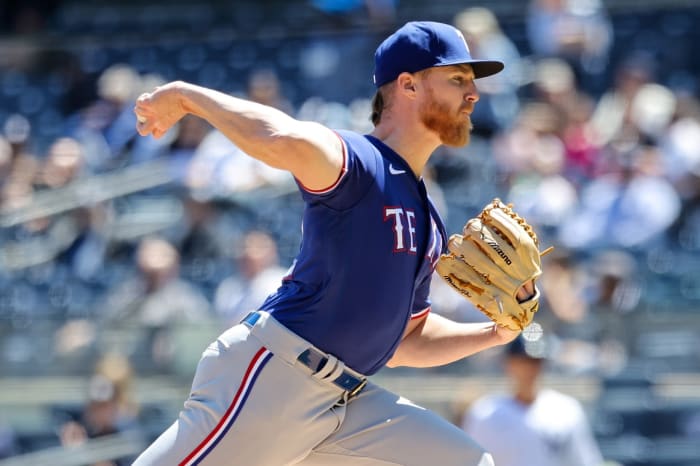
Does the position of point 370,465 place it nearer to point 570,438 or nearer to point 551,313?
point 570,438

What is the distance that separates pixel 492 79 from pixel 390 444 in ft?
18.9

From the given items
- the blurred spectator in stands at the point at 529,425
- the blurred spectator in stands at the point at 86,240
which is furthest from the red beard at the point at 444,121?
the blurred spectator in stands at the point at 86,240

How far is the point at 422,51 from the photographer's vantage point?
377 centimetres

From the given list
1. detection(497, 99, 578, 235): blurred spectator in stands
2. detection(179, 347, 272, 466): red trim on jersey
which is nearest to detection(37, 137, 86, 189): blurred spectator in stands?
detection(497, 99, 578, 235): blurred spectator in stands

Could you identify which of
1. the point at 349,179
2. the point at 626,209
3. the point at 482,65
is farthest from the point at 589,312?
the point at 349,179

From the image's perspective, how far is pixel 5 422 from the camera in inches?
314

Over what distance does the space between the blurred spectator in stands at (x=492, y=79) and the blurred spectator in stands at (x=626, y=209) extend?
1.16m

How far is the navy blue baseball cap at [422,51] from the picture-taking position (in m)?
3.76

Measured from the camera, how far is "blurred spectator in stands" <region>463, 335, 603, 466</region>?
18.4ft

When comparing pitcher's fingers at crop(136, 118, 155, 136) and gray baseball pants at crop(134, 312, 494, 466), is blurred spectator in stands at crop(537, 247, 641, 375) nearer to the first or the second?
gray baseball pants at crop(134, 312, 494, 466)

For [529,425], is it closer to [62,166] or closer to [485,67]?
[485,67]

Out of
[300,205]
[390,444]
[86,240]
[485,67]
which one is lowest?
[86,240]

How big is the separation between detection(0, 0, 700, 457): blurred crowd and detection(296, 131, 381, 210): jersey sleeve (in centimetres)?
361

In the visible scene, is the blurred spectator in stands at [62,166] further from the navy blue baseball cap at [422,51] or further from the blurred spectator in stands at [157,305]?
the navy blue baseball cap at [422,51]
